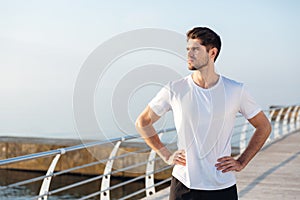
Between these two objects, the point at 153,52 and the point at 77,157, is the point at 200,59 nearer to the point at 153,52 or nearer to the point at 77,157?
the point at 153,52

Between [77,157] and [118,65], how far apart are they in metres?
14.5

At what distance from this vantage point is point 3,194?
715 inches

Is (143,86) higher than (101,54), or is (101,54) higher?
(101,54)

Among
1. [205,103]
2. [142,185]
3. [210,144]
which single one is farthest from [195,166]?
[142,185]

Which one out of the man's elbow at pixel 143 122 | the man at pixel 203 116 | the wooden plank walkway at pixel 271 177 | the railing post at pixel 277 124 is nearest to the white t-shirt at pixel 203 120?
the man at pixel 203 116

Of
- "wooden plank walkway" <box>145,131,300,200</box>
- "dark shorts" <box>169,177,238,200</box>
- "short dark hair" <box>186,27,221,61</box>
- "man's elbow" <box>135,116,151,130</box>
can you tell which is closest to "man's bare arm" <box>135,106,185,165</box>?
"man's elbow" <box>135,116,151,130</box>

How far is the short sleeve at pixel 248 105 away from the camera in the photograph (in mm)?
2291

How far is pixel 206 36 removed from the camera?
225 cm

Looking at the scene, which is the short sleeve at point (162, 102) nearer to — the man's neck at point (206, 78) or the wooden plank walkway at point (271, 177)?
the man's neck at point (206, 78)

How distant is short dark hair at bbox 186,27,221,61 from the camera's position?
7.36ft

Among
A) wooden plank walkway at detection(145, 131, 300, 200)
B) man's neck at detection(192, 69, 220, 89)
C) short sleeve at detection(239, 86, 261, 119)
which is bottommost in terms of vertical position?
wooden plank walkway at detection(145, 131, 300, 200)

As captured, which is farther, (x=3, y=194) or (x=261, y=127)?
(x=3, y=194)

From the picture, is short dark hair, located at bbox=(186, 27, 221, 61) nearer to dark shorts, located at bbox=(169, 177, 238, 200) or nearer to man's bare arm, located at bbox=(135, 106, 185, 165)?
man's bare arm, located at bbox=(135, 106, 185, 165)

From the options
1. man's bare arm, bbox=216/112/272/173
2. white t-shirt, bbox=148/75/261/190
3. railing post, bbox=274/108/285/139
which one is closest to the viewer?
white t-shirt, bbox=148/75/261/190
